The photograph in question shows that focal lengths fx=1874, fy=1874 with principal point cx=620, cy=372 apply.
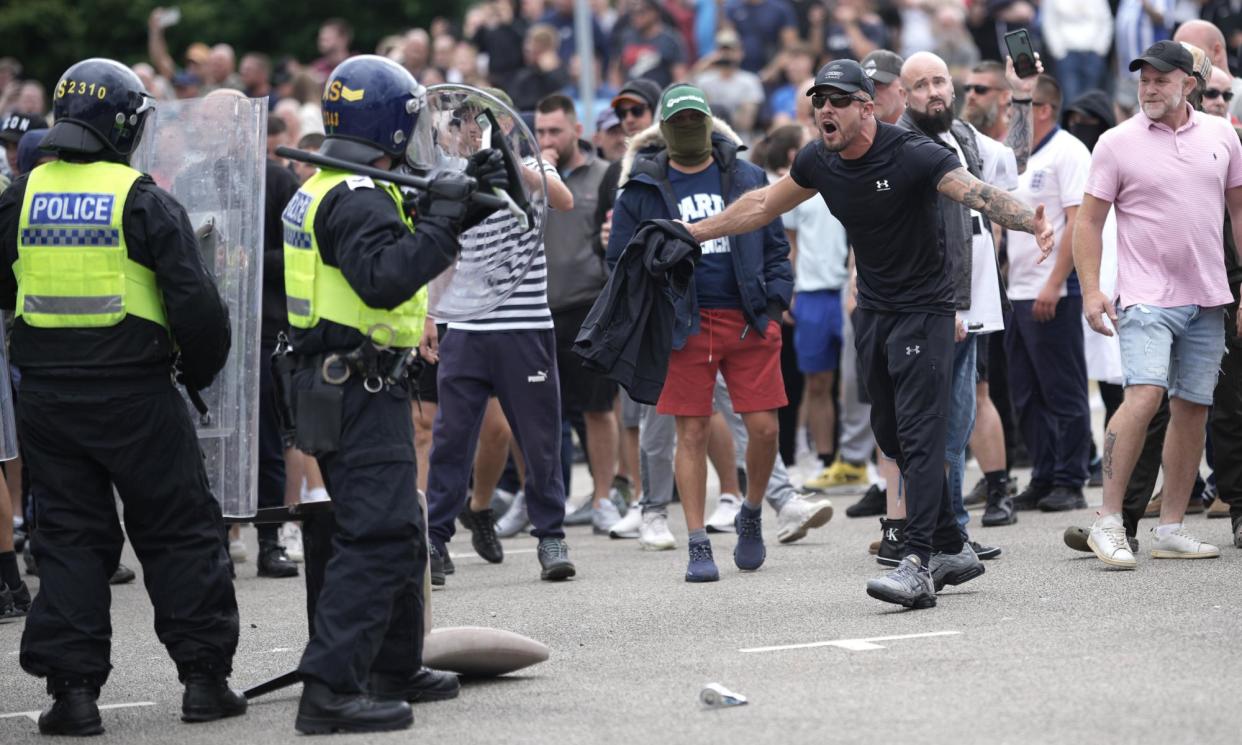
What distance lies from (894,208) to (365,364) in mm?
2625

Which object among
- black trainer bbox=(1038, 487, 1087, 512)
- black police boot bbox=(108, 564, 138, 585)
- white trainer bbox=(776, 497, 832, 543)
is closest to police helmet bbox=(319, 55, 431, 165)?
white trainer bbox=(776, 497, 832, 543)

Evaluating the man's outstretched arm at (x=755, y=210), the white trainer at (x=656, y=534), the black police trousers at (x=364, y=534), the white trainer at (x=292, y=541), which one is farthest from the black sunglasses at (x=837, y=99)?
the white trainer at (x=292, y=541)

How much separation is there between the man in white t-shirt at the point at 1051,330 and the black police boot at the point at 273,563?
4.10m

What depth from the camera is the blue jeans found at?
336 inches

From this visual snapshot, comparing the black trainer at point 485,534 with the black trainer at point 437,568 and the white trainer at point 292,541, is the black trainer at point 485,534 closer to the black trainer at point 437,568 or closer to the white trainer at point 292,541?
the black trainer at point 437,568

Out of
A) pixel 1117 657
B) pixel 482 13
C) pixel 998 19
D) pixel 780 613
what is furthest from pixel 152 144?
pixel 482 13

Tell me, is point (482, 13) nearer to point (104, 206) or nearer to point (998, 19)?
point (998, 19)

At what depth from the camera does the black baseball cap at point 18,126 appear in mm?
11008

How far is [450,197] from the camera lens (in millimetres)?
5523

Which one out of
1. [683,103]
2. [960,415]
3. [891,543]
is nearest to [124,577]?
[683,103]

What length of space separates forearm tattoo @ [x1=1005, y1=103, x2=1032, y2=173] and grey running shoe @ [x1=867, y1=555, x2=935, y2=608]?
10.0 ft

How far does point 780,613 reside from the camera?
7.27m

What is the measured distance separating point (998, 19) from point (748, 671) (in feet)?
41.1

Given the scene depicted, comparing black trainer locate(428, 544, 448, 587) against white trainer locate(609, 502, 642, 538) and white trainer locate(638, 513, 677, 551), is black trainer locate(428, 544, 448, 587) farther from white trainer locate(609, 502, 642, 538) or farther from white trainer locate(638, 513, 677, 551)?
white trainer locate(609, 502, 642, 538)
